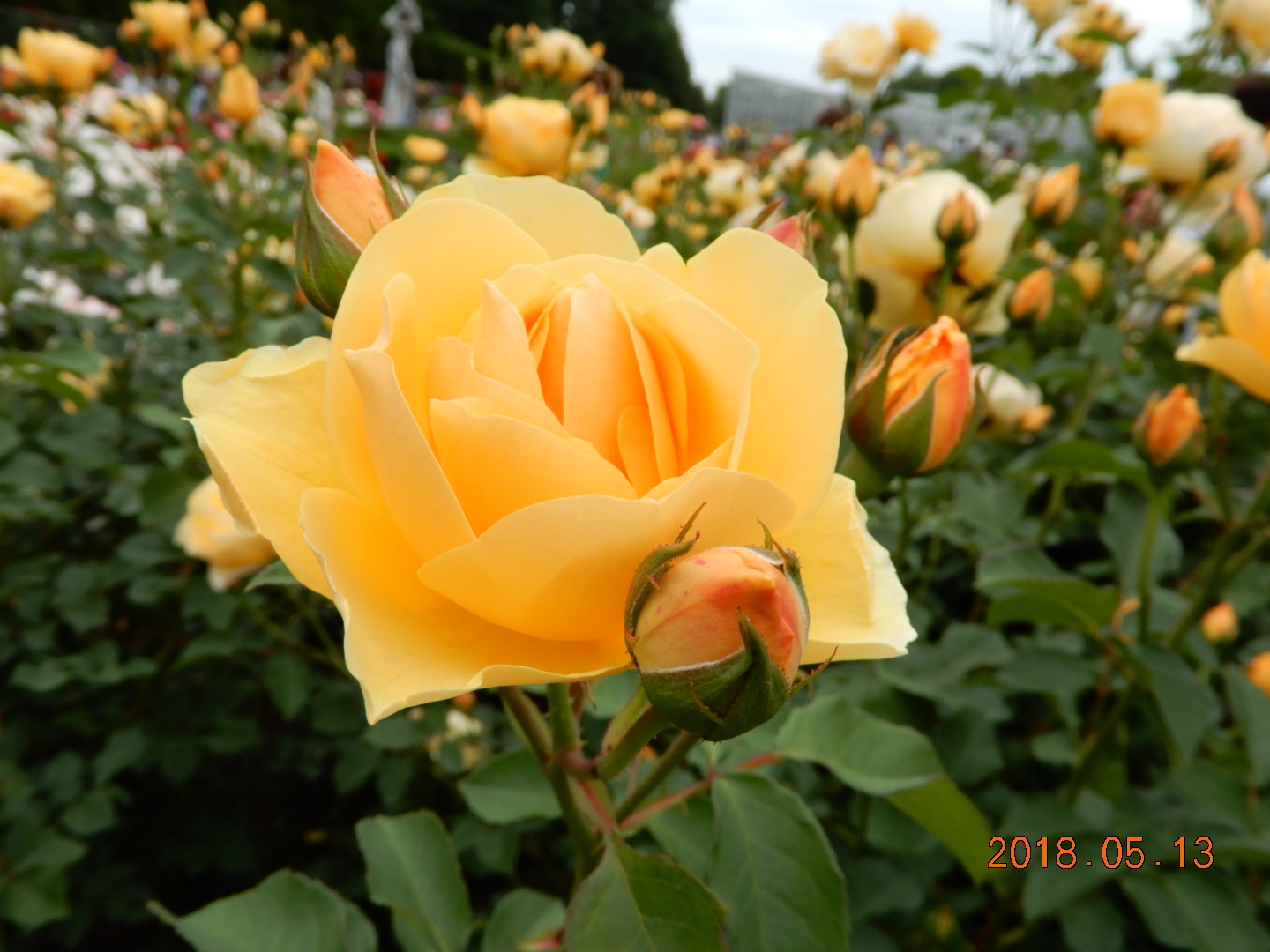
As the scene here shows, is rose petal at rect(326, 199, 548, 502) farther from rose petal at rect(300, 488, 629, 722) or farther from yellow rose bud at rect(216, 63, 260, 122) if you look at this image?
yellow rose bud at rect(216, 63, 260, 122)

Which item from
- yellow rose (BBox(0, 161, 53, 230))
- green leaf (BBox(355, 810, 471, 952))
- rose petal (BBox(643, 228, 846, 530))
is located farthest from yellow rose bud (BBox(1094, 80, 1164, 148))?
yellow rose (BBox(0, 161, 53, 230))

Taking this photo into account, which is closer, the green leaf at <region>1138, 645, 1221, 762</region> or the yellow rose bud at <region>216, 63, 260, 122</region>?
the green leaf at <region>1138, 645, 1221, 762</region>

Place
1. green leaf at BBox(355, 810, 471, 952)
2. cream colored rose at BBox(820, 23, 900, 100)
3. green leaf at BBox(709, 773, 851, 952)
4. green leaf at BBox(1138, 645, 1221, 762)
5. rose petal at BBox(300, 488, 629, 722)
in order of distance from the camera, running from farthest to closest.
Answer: cream colored rose at BBox(820, 23, 900, 100) → green leaf at BBox(1138, 645, 1221, 762) → green leaf at BBox(355, 810, 471, 952) → green leaf at BBox(709, 773, 851, 952) → rose petal at BBox(300, 488, 629, 722)

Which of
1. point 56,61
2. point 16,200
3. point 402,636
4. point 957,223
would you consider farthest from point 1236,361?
point 56,61

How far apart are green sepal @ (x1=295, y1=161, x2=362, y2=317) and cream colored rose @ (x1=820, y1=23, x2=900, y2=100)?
2.66 m

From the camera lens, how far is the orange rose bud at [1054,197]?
154cm

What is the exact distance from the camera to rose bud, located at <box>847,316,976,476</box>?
605 mm

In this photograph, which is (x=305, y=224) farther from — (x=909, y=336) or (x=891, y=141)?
(x=891, y=141)

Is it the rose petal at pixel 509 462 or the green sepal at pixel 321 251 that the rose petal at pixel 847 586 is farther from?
the green sepal at pixel 321 251

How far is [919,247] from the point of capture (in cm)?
128

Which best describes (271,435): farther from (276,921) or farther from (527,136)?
(527,136)

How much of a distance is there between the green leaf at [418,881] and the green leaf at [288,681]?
0.64 m

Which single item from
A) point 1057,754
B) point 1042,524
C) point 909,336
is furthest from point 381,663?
point 1042,524

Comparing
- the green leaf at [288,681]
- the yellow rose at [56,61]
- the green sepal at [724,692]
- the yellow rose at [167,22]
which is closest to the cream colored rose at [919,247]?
the green sepal at [724,692]
